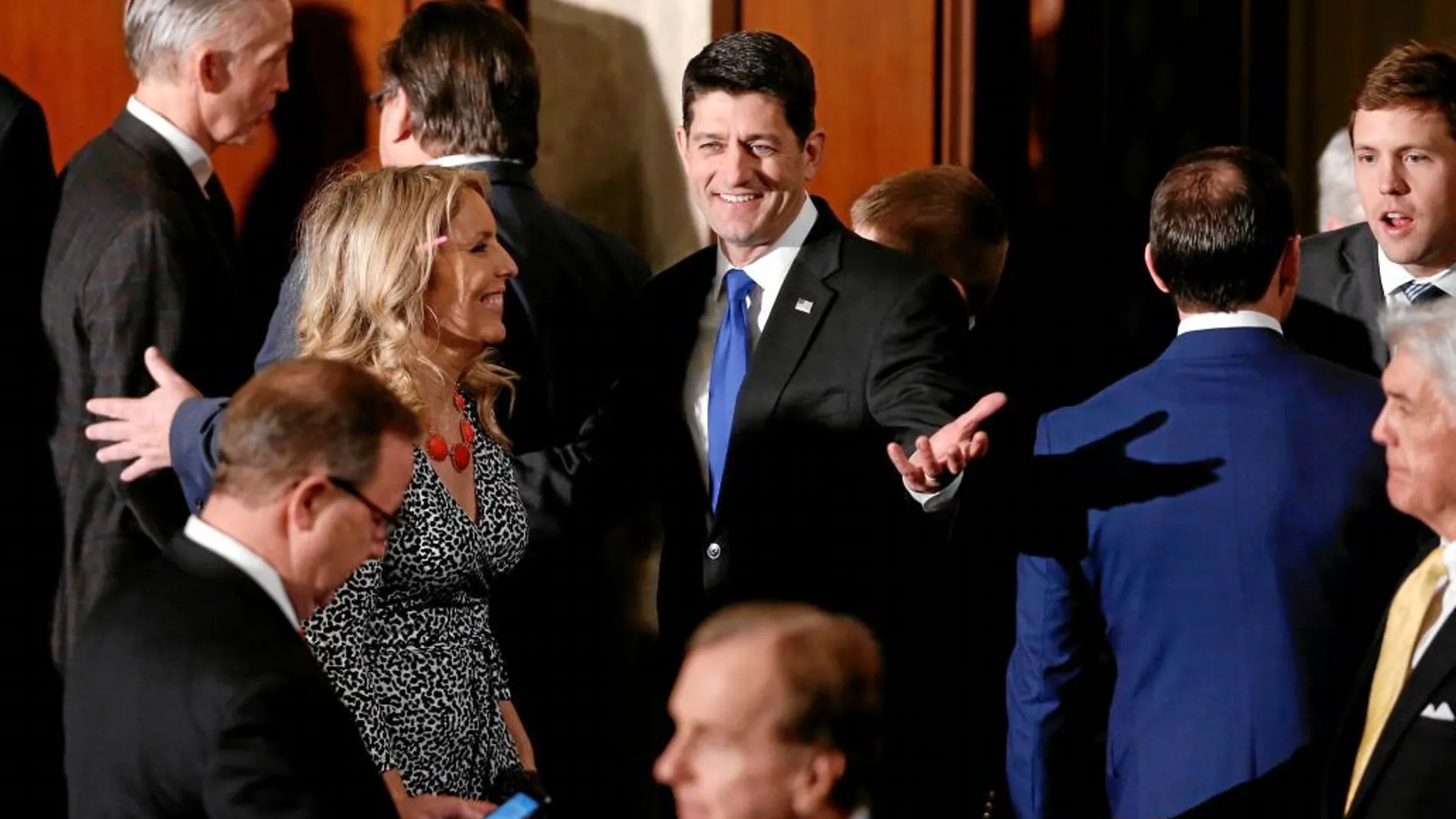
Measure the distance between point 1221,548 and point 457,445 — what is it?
127 centimetres

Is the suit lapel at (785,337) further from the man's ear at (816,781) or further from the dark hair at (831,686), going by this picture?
the man's ear at (816,781)

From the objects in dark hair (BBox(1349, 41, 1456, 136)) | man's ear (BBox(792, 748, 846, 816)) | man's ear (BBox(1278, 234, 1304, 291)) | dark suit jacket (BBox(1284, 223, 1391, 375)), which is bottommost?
man's ear (BBox(792, 748, 846, 816))

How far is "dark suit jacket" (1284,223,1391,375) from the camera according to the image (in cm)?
387

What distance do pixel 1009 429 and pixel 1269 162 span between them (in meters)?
1.06

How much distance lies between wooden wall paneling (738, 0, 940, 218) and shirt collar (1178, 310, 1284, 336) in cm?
150

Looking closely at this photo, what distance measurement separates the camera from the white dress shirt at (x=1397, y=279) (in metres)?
3.86

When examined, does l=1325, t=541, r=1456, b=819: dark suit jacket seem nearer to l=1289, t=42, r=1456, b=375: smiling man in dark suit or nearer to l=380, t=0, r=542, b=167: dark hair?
l=1289, t=42, r=1456, b=375: smiling man in dark suit

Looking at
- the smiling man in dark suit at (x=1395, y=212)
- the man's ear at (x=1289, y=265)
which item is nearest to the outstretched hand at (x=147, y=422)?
the man's ear at (x=1289, y=265)

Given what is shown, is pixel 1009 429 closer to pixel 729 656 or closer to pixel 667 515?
pixel 667 515

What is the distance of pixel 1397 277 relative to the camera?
3.89 m

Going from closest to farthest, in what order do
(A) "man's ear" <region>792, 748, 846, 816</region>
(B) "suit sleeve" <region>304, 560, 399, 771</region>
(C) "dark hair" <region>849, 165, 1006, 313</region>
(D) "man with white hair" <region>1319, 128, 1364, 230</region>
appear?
(A) "man's ear" <region>792, 748, 846, 816</region>, (B) "suit sleeve" <region>304, 560, 399, 771</region>, (C) "dark hair" <region>849, 165, 1006, 313</region>, (D) "man with white hair" <region>1319, 128, 1364, 230</region>

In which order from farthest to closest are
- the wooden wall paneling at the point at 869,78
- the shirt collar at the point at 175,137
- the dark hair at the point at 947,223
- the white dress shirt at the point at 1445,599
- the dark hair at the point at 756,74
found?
the wooden wall paneling at the point at 869,78, the shirt collar at the point at 175,137, the dark hair at the point at 947,223, the dark hair at the point at 756,74, the white dress shirt at the point at 1445,599

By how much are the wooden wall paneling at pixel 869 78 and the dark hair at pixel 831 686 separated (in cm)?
234

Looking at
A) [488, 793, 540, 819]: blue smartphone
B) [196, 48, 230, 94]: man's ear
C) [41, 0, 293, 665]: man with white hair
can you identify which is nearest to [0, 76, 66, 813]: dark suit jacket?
[41, 0, 293, 665]: man with white hair
